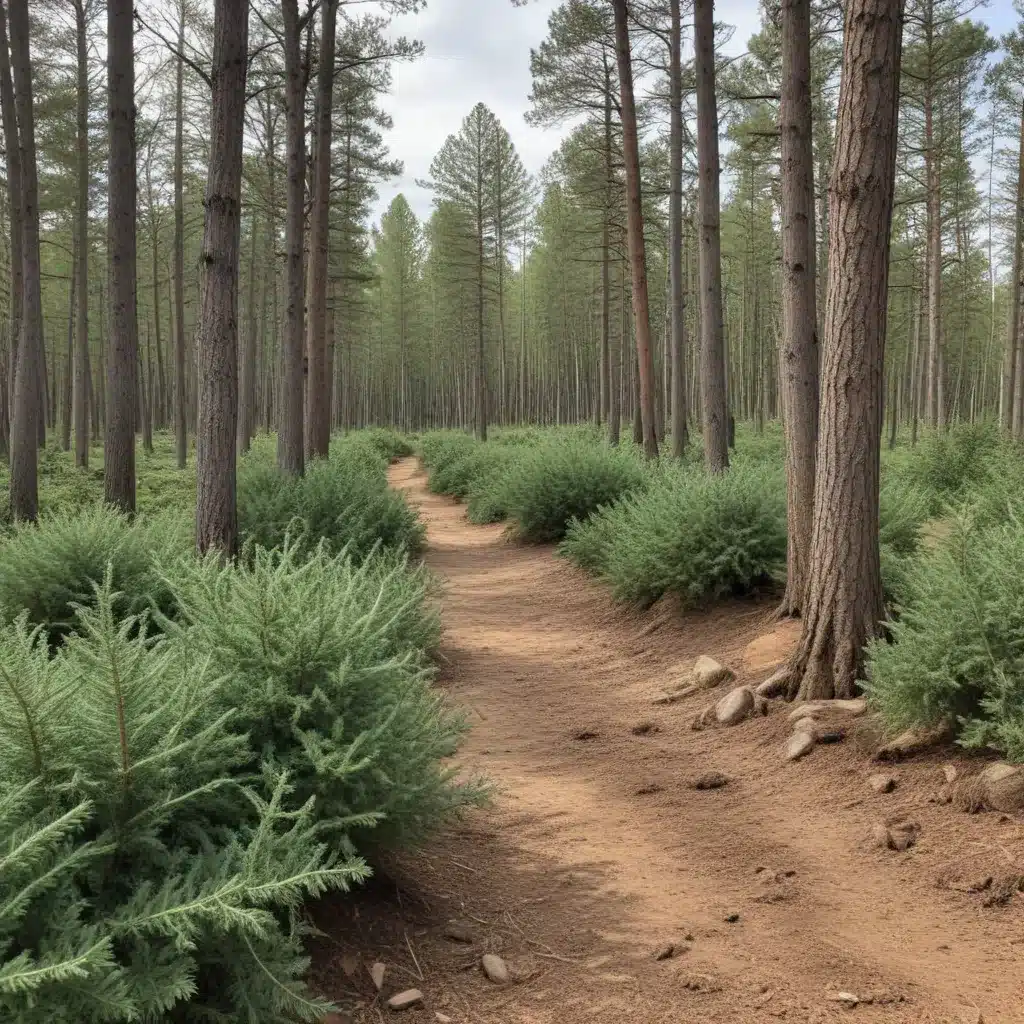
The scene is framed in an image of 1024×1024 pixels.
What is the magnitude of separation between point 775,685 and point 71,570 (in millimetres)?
4874

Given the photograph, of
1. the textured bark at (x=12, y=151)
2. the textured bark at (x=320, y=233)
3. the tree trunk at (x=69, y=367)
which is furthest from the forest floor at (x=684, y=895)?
the tree trunk at (x=69, y=367)

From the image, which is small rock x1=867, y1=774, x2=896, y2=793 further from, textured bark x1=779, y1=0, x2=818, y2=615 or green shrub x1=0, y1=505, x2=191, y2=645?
green shrub x1=0, y1=505, x2=191, y2=645

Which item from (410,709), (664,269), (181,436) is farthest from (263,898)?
(664,269)

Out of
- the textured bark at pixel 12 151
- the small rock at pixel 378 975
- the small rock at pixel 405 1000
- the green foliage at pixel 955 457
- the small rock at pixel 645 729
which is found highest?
the textured bark at pixel 12 151

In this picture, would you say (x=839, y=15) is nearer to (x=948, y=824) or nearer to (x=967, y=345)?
(x=948, y=824)

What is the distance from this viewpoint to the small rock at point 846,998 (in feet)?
9.22

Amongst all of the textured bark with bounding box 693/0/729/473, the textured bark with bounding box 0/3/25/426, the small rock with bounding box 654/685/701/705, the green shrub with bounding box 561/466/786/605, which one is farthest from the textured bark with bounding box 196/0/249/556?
the textured bark with bounding box 0/3/25/426

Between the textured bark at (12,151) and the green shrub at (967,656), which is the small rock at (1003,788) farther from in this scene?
the textured bark at (12,151)

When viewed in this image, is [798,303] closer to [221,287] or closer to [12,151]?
[221,287]

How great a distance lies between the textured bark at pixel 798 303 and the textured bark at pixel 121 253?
279 inches

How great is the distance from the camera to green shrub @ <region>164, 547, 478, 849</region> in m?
3.01

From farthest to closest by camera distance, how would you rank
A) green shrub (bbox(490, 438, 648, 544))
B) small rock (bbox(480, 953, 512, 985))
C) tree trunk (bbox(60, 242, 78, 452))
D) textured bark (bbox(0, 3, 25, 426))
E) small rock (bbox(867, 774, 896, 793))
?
tree trunk (bbox(60, 242, 78, 452))
textured bark (bbox(0, 3, 25, 426))
green shrub (bbox(490, 438, 648, 544))
small rock (bbox(867, 774, 896, 793))
small rock (bbox(480, 953, 512, 985))

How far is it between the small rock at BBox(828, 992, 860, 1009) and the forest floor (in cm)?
4

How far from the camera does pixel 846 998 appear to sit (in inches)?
111
